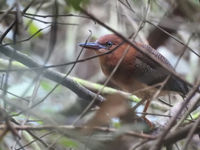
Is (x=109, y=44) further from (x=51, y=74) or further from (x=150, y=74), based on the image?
(x=51, y=74)

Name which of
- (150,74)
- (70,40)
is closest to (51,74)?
(150,74)

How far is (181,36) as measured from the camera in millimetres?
4230

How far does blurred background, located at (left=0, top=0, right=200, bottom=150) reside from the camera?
202 cm

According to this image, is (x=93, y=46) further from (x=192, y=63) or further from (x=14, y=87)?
(x=192, y=63)

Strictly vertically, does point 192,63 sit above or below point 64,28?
above

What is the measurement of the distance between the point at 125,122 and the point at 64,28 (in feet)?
14.0

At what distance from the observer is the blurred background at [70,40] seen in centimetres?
202

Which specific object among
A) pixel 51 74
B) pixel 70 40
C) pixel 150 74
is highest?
pixel 150 74

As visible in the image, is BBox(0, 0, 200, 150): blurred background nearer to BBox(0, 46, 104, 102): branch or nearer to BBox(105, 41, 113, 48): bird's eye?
BBox(0, 46, 104, 102): branch

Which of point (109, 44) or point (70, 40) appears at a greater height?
point (109, 44)

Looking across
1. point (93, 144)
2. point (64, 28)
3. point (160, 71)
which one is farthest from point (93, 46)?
point (64, 28)

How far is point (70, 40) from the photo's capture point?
4605mm

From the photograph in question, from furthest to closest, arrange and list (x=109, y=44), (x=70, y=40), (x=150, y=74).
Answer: (x=70, y=40), (x=109, y=44), (x=150, y=74)

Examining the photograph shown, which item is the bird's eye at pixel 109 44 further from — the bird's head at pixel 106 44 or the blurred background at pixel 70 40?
the blurred background at pixel 70 40
